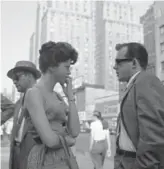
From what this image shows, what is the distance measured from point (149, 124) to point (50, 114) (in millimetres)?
703

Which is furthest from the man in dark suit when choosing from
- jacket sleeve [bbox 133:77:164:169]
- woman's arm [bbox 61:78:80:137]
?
woman's arm [bbox 61:78:80:137]

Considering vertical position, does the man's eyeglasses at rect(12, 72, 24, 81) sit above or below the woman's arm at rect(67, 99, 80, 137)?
above

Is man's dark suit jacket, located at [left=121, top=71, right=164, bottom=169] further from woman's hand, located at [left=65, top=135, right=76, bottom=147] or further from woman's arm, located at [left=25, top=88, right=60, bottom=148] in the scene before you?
woman's arm, located at [left=25, top=88, right=60, bottom=148]

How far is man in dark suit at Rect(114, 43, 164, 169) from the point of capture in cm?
193

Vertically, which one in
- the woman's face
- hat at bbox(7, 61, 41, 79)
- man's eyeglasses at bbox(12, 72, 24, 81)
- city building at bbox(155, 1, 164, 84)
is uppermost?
city building at bbox(155, 1, 164, 84)

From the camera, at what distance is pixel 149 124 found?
6.44ft

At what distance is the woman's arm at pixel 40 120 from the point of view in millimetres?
1808

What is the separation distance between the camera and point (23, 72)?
10.4ft

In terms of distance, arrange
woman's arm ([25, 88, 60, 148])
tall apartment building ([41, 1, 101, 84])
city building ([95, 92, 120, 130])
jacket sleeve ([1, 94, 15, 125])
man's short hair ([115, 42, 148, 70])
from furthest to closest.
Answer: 1. tall apartment building ([41, 1, 101, 84])
2. city building ([95, 92, 120, 130])
3. jacket sleeve ([1, 94, 15, 125])
4. man's short hair ([115, 42, 148, 70])
5. woman's arm ([25, 88, 60, 148])

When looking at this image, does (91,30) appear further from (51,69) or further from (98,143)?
(51,69)

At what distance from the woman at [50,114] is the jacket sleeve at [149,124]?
0.48 m

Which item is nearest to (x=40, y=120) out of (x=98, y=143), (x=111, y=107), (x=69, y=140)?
(x=69, y=140)

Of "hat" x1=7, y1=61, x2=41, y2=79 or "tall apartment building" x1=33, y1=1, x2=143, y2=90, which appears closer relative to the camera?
"hat" x1=7, y1=61, x2=41, y2=79

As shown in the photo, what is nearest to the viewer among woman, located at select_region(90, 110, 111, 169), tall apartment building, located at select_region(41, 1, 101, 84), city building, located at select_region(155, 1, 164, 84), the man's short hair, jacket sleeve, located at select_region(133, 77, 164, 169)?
jacket sleeve, located at select_region(133, 77, 164, 169)
